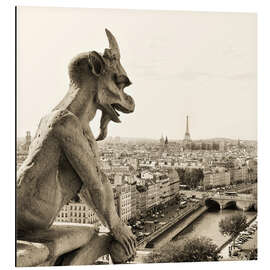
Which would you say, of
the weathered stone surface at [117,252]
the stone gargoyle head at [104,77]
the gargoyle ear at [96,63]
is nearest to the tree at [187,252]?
the weathered stone surface at [117,252]

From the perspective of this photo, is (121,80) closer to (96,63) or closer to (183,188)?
(96,63)

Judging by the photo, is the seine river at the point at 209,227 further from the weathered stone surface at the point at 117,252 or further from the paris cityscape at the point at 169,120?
the weathered stone surface at the point at 117,252

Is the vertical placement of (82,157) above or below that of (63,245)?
above

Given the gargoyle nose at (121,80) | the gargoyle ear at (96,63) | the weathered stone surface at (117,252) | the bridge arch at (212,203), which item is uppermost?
the gargoyle ear at (96,63)

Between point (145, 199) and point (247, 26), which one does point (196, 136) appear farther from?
point (247, 26)

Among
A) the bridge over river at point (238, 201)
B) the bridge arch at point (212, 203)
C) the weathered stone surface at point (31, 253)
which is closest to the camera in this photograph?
the weathered stone surface at point (31, 253)

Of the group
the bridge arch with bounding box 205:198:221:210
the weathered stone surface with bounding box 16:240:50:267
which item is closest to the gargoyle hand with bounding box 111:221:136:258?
the weathered stone surface with bounding box 16:240:50:267

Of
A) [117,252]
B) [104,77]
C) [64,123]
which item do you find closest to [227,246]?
[117,252]
